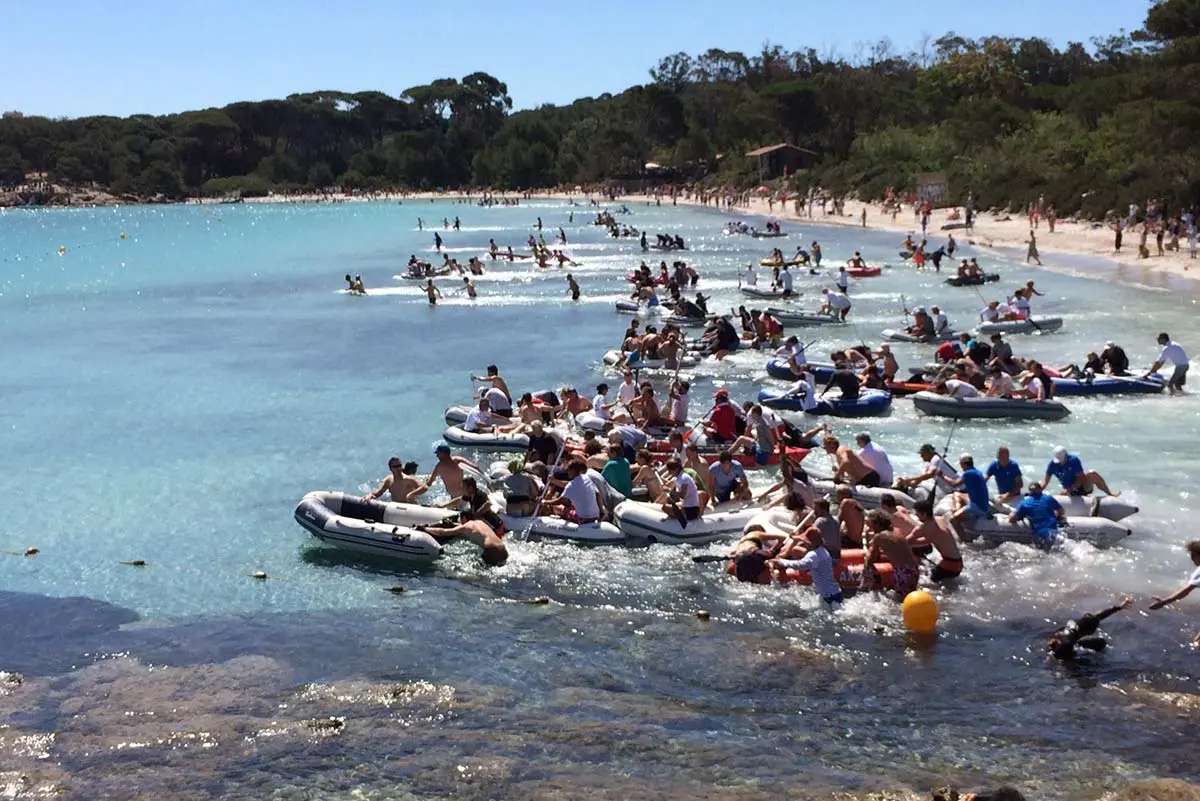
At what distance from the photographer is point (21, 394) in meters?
28.5

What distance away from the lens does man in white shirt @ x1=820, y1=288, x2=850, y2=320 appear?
106 ft

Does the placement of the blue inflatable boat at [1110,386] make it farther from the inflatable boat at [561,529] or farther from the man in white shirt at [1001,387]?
the inflatable boat at [561,529]

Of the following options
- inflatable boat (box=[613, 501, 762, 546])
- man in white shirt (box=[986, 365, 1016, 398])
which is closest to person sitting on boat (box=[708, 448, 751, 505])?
inflatable boat (box=[613, 501, 762, 546])

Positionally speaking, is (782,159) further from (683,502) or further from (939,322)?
(683,502)

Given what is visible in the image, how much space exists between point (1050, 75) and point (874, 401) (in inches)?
3519

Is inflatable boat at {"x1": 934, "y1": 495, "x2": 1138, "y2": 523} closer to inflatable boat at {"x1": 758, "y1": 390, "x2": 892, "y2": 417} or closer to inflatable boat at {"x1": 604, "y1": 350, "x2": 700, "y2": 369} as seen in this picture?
inflatable boat at {"x1": 758, "y1": 390, "x2": 892, "y2": 417}

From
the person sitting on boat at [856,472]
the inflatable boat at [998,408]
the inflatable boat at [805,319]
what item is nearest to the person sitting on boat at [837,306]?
the inflatable boat at [805,319]

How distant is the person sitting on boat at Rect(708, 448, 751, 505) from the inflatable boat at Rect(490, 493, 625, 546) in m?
1.43

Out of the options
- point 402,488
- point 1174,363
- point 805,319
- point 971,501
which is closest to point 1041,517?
point 971,501

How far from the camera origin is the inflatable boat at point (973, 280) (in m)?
38.1

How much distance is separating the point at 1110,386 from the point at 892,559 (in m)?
10.9

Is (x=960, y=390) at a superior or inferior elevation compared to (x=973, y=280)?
inferior

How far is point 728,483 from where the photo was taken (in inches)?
595

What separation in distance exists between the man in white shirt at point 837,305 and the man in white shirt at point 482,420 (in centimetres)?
1492
